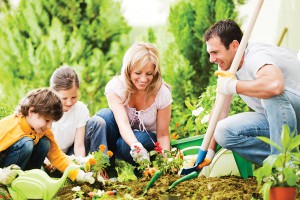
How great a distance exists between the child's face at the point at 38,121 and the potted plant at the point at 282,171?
1.41m

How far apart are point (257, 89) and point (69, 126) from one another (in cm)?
162

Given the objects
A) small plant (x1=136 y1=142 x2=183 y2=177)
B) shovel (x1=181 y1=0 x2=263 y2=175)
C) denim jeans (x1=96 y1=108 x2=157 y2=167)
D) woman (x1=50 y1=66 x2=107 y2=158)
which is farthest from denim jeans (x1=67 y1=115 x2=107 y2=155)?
shovel (x1=181 y1=0 x2=263 y2=175)

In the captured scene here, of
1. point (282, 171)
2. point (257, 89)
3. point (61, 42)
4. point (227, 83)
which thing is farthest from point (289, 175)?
point (61, 42)

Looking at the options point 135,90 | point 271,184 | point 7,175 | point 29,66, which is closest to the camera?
point 271,184

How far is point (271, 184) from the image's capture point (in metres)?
2.68

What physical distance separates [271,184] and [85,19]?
4.53 meters

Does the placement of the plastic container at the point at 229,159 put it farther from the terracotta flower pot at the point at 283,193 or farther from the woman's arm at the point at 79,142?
the terracotta flower pot at the point at 283,193

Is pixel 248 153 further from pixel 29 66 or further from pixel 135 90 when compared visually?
pixel 29 66

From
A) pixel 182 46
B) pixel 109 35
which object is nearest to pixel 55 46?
pixel 109 35

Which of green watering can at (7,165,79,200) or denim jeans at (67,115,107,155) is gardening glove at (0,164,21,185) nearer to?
green watering can at (7,165,79,200)

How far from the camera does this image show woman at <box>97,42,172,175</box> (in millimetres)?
3977

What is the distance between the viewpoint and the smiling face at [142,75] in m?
3.95

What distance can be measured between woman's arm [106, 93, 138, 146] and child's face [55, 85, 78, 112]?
263 mm

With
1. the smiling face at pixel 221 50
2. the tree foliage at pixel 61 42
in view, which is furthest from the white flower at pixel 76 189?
the tree foliage at pixel 61 42
